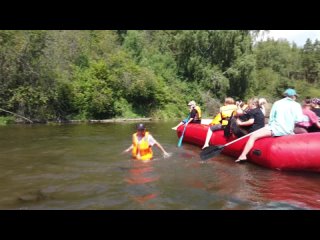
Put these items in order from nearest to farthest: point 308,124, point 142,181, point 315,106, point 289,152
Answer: point 142,181, point 289,152, point 308,124, point 315,106

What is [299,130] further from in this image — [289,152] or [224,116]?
[224,116]

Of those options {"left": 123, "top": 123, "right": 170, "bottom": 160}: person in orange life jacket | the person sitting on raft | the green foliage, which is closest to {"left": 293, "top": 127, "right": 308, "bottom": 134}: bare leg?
the person sitting on raft

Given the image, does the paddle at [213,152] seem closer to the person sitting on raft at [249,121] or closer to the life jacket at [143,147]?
the person sitting on raft at [249,121]

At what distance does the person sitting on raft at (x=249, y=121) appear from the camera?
808 cm

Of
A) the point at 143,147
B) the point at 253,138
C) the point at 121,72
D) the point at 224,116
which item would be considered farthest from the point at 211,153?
the point at 121,72

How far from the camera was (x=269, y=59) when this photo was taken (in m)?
49.7

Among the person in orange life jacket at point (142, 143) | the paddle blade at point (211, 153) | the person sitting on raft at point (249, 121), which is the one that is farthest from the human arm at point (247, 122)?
the person in orange life jacket at point (142, 143)

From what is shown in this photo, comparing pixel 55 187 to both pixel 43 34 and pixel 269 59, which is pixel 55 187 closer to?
pixel 43 34

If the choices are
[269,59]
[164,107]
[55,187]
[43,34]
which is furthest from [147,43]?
[55,187]

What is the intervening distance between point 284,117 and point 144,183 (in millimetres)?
2800

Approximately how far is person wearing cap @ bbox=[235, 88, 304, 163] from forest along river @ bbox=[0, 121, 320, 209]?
725mm

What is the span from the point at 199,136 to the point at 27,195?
5.87m

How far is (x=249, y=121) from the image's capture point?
26.7 feet
